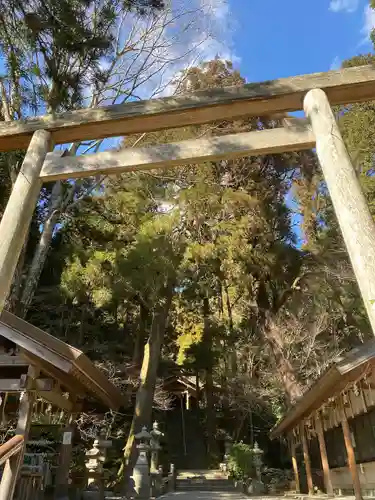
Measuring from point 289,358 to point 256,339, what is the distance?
131 inches

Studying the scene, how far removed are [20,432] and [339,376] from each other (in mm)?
4680

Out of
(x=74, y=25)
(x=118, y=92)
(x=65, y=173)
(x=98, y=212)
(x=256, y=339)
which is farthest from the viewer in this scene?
(x=256, y=339)

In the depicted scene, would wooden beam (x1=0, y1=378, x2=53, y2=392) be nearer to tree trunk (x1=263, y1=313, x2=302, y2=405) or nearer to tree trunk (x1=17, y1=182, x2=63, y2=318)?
tree trunk (x1=17, y1=182, x2=63, y2=318)

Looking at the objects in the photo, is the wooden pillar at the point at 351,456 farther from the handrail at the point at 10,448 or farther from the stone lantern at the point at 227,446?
the stone lantern at the point at 227,446

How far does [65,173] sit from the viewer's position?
145 inches

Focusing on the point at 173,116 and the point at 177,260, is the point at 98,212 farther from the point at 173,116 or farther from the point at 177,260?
the point at 173,116

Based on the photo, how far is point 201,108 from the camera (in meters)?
3.68

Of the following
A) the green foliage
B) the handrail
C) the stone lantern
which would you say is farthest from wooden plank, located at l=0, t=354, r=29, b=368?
the stone lantern

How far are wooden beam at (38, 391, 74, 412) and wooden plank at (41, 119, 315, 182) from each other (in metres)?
4.20

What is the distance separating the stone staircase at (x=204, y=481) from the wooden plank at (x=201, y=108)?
14691mm

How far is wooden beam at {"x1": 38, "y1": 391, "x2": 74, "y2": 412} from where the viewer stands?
6.53 metres

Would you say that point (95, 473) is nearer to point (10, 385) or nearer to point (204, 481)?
point (10, 385)

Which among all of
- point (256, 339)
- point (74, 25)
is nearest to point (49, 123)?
point (74, 25)

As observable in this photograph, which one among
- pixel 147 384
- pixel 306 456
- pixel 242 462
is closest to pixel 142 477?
pixel 147 384
